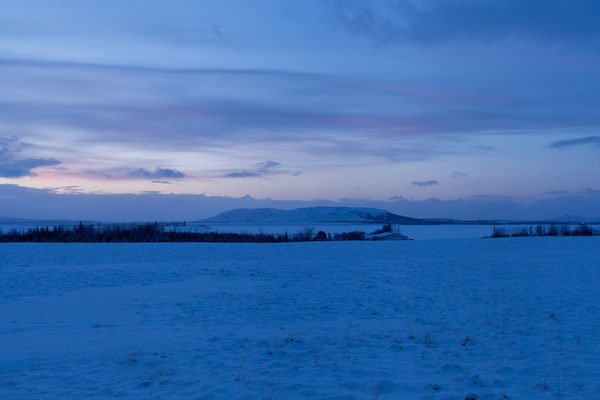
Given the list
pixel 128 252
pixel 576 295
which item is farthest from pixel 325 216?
pixel 576 295

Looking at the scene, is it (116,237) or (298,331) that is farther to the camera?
(116,237)

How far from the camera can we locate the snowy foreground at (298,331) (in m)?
5.14

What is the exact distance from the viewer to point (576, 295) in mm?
10719

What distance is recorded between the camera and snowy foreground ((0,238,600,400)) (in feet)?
16.9

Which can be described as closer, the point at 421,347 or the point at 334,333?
the point at 421,347

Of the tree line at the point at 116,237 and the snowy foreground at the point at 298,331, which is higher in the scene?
the tree line at the point at 116,237

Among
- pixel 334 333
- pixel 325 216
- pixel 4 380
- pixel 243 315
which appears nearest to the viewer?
pixel 4 380

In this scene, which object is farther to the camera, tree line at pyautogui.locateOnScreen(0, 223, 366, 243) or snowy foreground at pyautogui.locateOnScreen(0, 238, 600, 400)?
tree line at pyautogui.locateOnScreen(0, 223, 366, 243)

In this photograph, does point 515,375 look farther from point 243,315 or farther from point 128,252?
point 128,252

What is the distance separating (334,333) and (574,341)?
11.0ft

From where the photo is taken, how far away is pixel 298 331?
776cm

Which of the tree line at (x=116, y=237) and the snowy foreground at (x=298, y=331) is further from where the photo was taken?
the tree line at (x=116, y=237)

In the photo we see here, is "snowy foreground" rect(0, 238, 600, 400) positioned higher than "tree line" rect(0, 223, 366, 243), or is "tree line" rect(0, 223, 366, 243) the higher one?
"tree line" rect(0, 223, 366, 243)

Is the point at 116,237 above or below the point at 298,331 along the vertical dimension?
above
